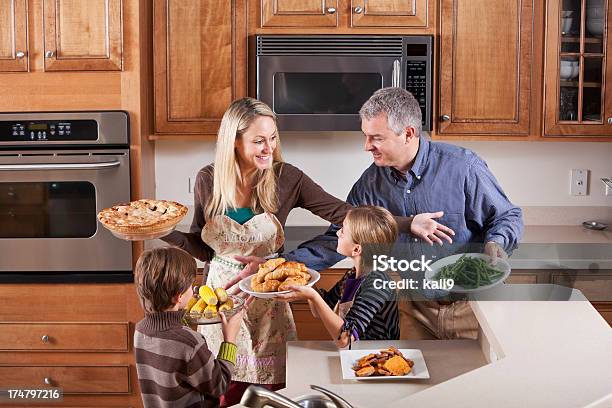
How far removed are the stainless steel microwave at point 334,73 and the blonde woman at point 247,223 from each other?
0.65 meters

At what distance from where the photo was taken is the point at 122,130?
286 centimetres

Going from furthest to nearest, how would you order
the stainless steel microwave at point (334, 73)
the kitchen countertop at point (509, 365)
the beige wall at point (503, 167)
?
1. the beige wall at point (503, 167)
2. the stainless steel microwave at point (334, 73)
3. the kitchen countertop at point (509, 365)

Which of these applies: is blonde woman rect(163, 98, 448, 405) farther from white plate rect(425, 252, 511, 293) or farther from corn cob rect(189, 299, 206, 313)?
white plate rect(425, 252, 511, 293)

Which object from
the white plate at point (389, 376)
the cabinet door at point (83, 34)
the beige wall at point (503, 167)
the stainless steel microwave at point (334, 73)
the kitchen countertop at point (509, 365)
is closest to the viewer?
the kitchen countertop at point (509, 365)

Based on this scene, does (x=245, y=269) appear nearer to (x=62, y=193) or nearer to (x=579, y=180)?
(x=62, y=193)

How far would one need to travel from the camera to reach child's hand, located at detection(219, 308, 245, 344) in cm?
204

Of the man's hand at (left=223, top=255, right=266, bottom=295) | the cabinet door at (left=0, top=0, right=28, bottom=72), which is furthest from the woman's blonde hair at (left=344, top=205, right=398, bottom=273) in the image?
the cabinet door at (left=0, top=0, right=28, bottom=72)

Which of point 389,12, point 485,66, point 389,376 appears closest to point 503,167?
point 485,66

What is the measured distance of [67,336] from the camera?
2.89 meters

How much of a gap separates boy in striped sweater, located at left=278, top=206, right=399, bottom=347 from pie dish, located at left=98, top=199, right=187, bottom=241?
0.43 metres

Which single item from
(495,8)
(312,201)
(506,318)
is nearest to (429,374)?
(506,318)

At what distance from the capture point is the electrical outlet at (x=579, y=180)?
334cm

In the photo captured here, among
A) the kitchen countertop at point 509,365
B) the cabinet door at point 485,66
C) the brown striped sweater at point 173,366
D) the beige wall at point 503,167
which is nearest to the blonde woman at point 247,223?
the kitchen countertop at point 509,365

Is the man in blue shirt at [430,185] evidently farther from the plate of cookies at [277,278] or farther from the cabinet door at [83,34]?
the cabinet door at [83,34]
